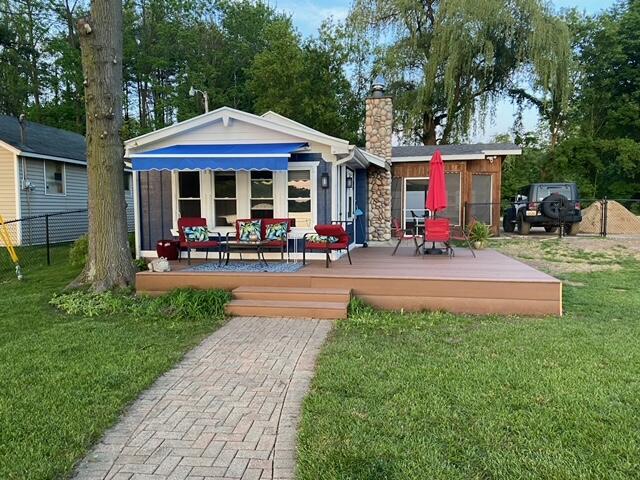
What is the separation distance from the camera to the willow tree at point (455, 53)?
18750 mm

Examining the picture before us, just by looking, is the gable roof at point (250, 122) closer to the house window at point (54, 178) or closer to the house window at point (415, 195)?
the house window at point (415, 195)

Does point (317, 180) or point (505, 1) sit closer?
point (317, 180)

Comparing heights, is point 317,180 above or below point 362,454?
above

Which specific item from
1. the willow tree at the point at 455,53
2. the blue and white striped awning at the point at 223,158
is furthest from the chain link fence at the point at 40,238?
the willow tree at the point at 455,53

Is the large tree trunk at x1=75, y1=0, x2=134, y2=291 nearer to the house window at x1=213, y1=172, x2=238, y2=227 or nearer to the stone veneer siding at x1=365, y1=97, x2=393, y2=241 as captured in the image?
the house window at x1=213, y1=172, x2=238, y2=227

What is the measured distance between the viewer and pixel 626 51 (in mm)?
25719

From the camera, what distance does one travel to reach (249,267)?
305 inches

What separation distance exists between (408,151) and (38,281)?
1247cm

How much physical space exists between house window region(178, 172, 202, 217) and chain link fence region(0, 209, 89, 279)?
141 inches

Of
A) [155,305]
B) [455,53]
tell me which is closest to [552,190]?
[455,53]

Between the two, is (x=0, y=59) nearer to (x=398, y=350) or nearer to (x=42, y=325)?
(x=42, y=325)

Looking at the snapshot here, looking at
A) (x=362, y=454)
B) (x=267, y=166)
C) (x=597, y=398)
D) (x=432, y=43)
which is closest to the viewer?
(x=362, y=454)

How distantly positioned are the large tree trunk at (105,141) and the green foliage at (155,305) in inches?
24.0

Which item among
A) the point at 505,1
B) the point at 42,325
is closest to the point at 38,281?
the point at 42,325
